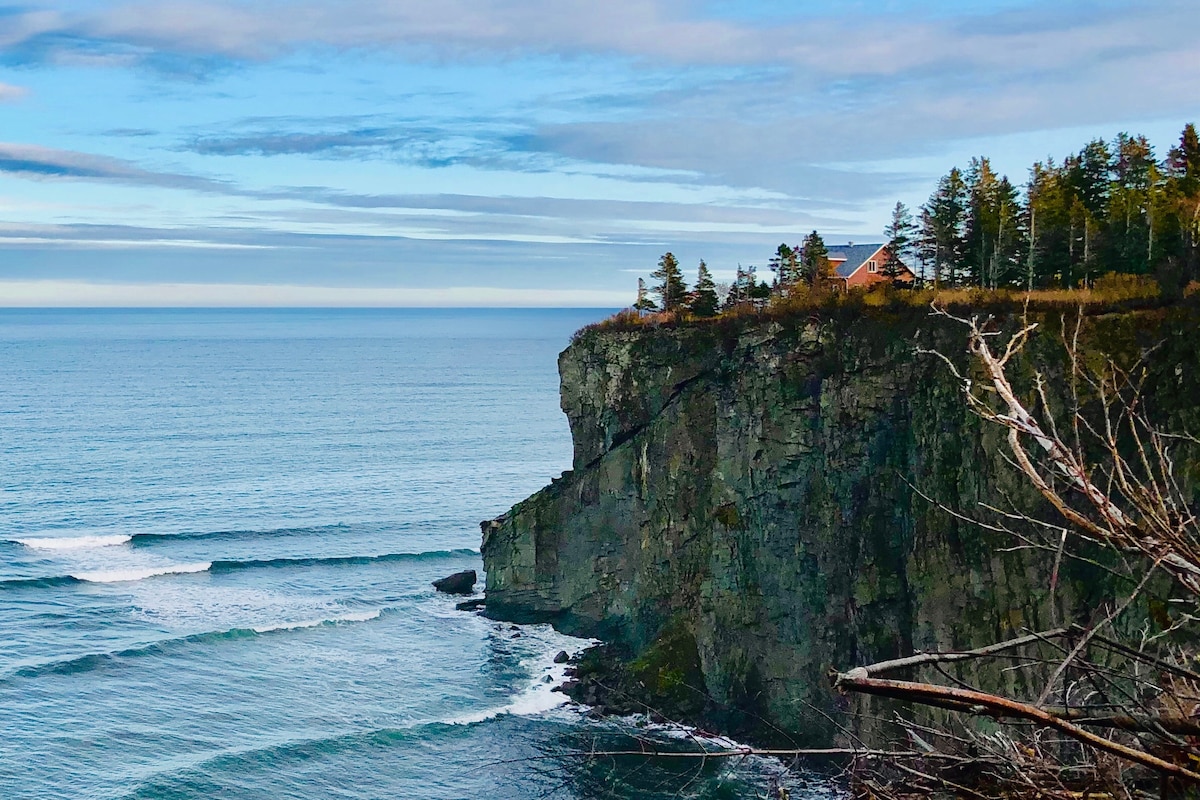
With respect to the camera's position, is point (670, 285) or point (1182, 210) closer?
point (1182, 210)

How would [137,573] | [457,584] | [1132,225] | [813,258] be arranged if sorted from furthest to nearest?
1. [137,573]
2. [457,584]
3. [813,258]
4. [1132,225]

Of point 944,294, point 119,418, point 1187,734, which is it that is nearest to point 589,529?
point 944,294

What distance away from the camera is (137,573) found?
70938mm

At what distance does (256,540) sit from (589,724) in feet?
127

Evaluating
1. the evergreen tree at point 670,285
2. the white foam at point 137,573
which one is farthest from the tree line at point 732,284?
the white foam at point 137,573

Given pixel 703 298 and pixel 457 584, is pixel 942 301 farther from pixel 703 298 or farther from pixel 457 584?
pixel 457 584

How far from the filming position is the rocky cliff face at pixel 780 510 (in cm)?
3947

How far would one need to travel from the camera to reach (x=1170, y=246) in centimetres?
4550

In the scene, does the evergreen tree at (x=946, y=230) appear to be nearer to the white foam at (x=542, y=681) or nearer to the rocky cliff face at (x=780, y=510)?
the rocky cliff face at (x=780, y=510)

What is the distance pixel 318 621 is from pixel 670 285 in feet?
89.4

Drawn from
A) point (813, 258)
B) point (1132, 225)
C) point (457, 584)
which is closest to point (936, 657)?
point (1132, 225)

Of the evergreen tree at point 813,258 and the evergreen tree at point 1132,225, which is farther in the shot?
the evergreen tree at point 813,258

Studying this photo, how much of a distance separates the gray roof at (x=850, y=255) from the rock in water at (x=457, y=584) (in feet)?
95.9

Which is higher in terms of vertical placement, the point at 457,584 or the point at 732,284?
the point at 732,284
